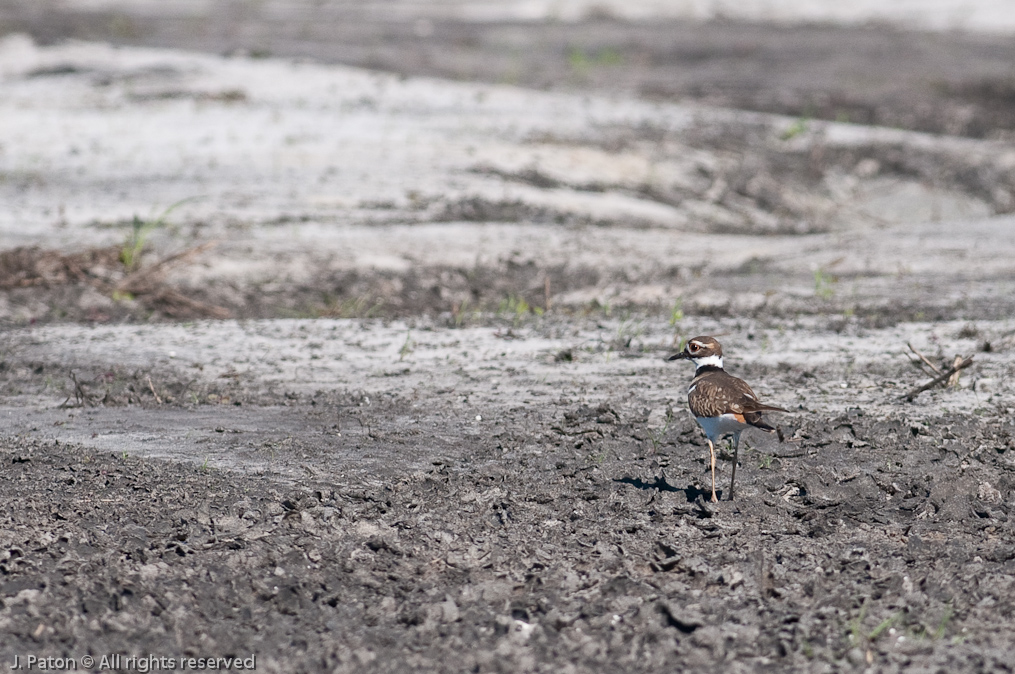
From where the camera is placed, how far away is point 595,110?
1422 centimetres

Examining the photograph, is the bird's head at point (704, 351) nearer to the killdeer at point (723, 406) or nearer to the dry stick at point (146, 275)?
the killdeer at point (723, 406)

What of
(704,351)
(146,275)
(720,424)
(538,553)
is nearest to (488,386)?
(704,351)

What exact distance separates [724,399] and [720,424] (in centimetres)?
10

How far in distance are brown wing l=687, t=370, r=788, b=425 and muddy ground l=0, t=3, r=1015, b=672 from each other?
1.83 ft

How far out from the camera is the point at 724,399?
4102mm

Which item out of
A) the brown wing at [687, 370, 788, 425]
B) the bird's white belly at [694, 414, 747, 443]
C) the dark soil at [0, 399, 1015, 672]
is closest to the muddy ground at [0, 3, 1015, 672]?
the dark soil at [0, 399, 1015, 672]

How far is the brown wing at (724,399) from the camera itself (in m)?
4.05

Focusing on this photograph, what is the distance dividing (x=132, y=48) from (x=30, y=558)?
49.0 ft

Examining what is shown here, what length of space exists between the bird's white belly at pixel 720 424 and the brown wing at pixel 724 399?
0.02 metres

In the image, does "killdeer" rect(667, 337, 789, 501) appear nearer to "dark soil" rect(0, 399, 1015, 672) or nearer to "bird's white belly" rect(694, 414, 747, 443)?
"bird's white belly" rect(694, 414, 747, 443)

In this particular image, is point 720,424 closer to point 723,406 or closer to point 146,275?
point 723,406

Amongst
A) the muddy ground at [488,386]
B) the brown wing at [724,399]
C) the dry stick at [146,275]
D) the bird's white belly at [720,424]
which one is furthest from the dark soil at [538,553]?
the dry stick at [146,275]

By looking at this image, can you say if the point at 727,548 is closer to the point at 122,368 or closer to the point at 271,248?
the point at 122,368

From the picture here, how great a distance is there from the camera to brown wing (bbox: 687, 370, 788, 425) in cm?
405
